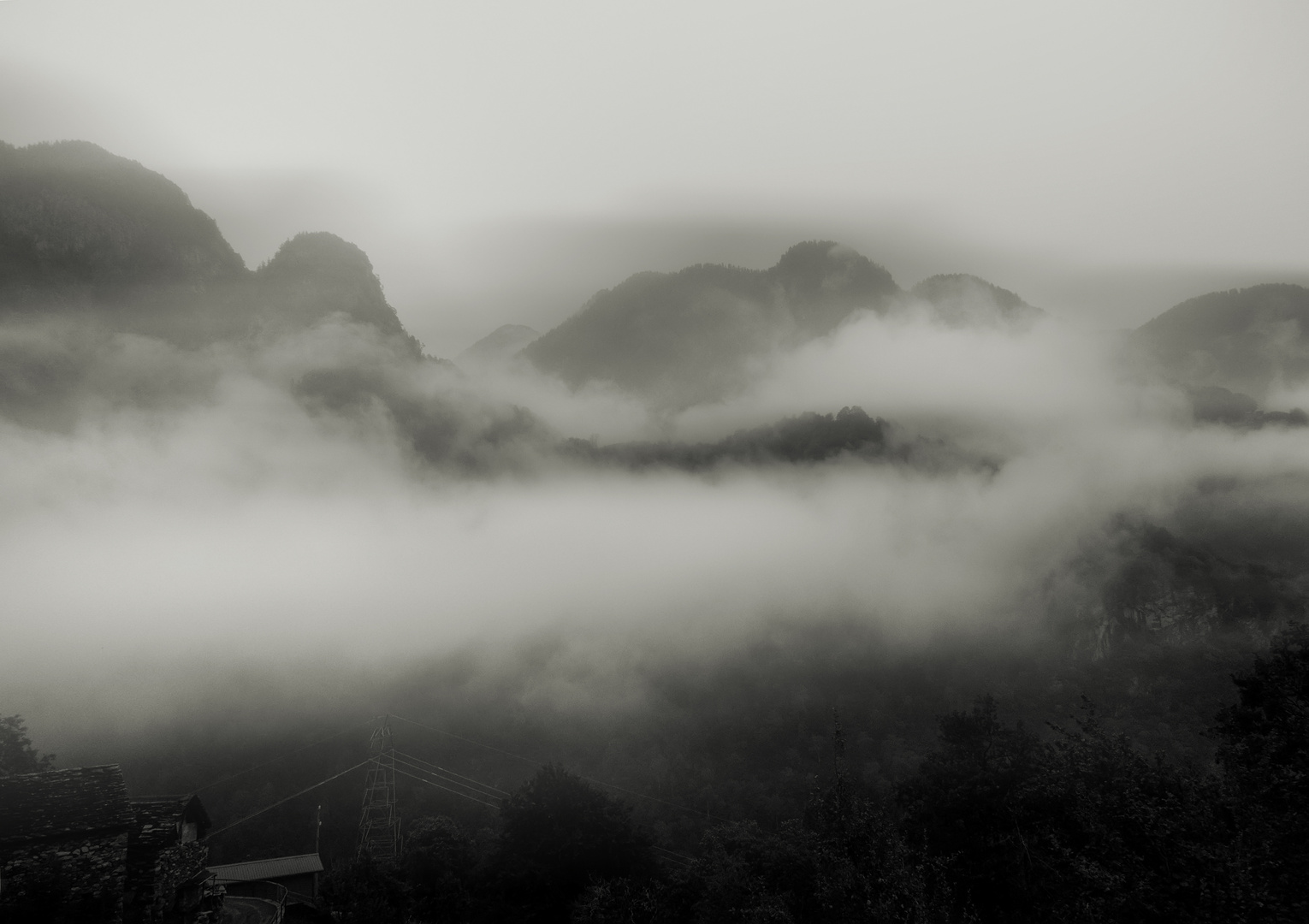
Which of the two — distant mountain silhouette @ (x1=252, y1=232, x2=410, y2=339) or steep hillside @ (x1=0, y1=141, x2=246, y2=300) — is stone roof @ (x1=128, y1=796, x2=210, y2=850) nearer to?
steep hillside @ (x1=0, y1=141, x2=246, y2=300)

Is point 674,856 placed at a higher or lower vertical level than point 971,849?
lower

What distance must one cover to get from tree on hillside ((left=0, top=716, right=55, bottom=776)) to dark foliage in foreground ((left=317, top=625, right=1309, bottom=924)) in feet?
67.2

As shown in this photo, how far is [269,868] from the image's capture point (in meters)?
56.7

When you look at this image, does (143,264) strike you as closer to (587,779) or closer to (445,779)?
(445,779)

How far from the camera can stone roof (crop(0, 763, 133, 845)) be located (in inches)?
963

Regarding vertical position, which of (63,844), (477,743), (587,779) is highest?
(63,844)

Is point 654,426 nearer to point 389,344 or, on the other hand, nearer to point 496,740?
point 389,344

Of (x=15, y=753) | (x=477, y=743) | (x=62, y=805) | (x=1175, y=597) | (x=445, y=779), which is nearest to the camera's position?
(x=62, y=805)

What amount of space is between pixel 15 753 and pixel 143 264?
220 feet

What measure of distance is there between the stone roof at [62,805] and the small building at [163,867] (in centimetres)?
106

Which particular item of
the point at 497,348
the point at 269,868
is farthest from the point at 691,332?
the point at 269,868

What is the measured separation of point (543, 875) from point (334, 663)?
66628mm

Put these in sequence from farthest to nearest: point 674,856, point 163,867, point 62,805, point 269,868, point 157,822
A: point 674,856
point 269,868
point 157,822
point 163,867
point 62,805

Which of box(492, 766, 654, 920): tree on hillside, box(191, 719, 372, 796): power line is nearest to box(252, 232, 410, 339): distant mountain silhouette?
box(191, 719, 372, 796): power line
